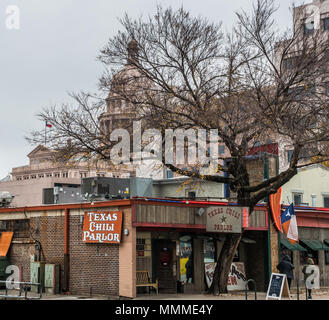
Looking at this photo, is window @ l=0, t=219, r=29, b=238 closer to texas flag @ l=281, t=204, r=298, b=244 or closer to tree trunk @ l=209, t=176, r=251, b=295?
tree trunk @ l=209, t=176, r=251, b=295

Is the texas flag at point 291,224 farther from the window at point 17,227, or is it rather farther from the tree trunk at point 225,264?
the window at point 17,227

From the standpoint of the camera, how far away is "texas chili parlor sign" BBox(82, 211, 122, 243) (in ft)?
76.0

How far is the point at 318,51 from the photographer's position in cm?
2327

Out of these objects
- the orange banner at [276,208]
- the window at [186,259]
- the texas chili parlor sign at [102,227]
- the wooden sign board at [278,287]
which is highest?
the orange banner at [276,208]

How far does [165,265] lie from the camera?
1008 inches

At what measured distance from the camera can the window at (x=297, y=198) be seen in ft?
108

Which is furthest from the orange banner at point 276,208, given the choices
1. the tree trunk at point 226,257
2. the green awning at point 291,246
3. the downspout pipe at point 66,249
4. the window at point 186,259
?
the downspout pipe at point 66,249

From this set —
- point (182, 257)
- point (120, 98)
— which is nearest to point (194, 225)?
point (182, 257)

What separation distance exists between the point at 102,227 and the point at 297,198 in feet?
45.3

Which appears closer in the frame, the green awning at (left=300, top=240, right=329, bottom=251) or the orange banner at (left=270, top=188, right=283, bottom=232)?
the orange banner at (left=270, top=188, right=283, bottom=232)

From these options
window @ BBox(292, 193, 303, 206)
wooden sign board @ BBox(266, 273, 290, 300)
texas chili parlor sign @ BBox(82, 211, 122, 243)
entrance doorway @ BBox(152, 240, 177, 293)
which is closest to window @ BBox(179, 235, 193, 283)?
entrance doorway @ BBox(152, 240, 177, 293)

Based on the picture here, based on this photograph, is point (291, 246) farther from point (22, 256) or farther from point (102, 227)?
point (22, 256)

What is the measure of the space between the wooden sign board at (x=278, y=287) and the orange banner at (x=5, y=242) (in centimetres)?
1378

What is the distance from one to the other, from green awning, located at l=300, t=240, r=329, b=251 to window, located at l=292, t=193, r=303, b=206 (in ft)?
11.4
